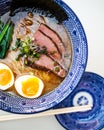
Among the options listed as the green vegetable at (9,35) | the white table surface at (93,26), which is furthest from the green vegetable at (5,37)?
the white table surface at (93,26)

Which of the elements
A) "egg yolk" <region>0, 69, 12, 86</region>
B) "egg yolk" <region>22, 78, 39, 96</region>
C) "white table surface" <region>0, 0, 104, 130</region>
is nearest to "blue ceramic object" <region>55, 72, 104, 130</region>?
"white table surface" <region>0, 0, 104, 130</region>

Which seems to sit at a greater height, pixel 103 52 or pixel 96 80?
pixel 103 52

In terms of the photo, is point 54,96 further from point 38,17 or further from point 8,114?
point 38,17

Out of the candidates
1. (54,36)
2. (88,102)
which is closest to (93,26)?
(54,36)

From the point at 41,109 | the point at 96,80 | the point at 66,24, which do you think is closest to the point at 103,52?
the point at 96,80

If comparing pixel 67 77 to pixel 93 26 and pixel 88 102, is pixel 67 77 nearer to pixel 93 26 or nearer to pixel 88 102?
pixel 88 102

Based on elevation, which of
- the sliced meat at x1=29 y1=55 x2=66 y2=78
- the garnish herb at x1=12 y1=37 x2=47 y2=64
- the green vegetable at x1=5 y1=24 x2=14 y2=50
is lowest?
the sliced meat at x1=29 y1=55 x2=66 y2=78

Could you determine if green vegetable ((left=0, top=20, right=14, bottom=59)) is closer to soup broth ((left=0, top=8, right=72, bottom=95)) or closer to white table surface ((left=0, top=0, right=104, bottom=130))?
soup broth ((left=0, top=8, right=72, bottom=95))
